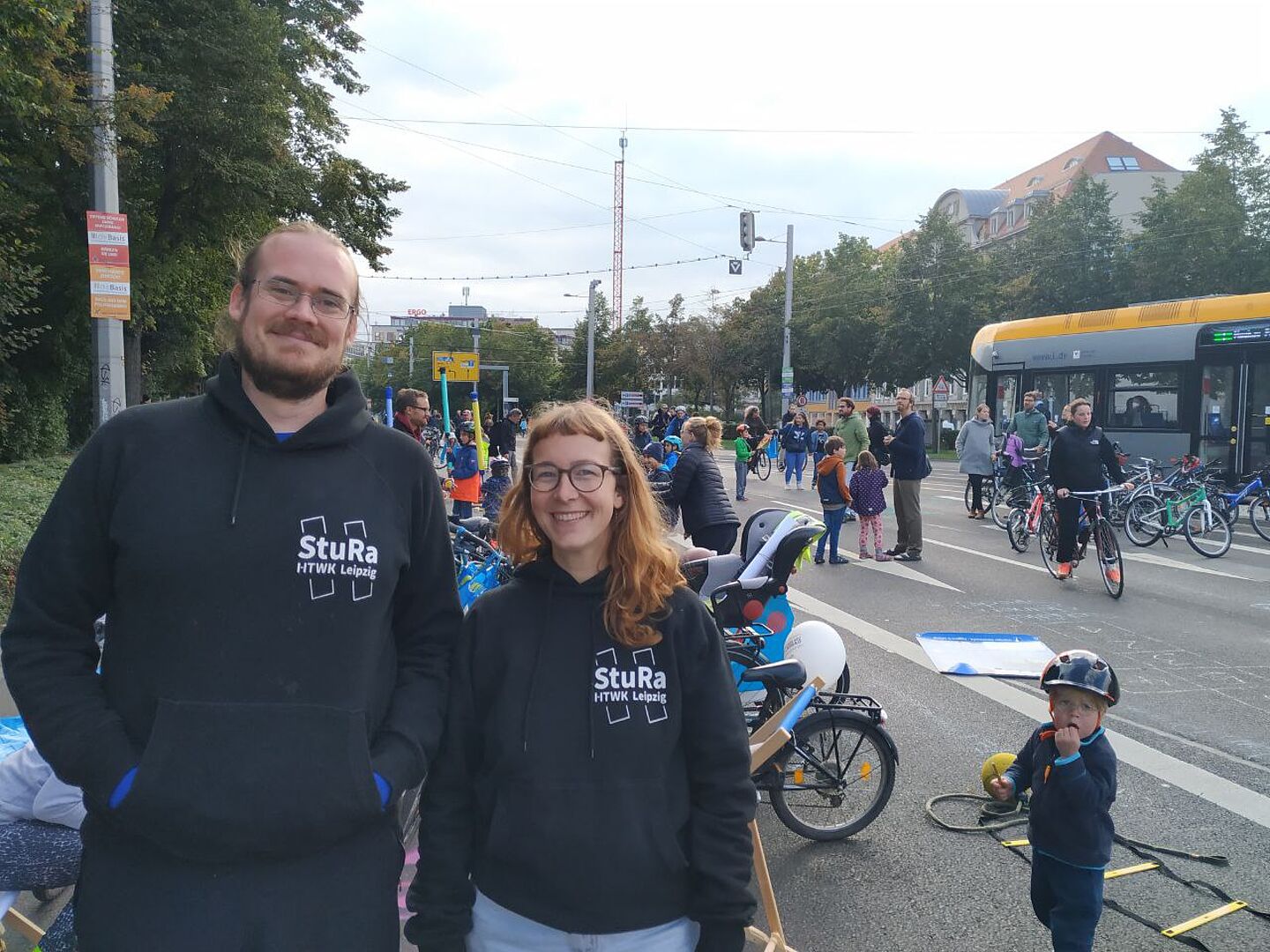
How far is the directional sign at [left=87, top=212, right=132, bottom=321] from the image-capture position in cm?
1006

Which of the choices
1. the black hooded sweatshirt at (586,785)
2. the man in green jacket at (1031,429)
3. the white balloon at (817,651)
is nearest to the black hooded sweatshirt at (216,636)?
the black hooded sweatshirt at (586,785)

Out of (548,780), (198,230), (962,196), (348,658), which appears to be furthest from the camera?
(962,196)

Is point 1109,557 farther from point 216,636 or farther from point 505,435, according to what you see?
point 505,435

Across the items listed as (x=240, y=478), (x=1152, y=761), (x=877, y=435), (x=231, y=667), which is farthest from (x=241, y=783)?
(x=877, y=435)

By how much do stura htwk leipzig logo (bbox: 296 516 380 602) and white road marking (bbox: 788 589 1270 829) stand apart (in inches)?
175

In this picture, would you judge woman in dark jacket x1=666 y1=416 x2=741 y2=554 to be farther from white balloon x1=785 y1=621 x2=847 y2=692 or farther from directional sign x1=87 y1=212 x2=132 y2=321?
directional sign x1=87 y1=212 x2=132 y2=321

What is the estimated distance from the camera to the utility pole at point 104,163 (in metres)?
10.7

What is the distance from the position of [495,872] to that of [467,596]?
3804 millimetres

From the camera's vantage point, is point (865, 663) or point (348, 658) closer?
point (348, 658)

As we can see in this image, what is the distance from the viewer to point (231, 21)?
17.2 metres

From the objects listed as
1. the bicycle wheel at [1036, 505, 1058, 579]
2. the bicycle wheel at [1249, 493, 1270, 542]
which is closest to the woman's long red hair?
the bicycle wheel at [1036, 505, 1058, 579]

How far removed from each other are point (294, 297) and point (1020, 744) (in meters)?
4.85

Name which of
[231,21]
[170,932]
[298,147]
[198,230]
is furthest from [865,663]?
[298,147]

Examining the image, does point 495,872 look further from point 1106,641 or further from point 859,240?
point 859,240
